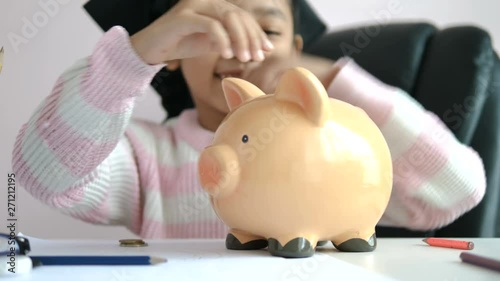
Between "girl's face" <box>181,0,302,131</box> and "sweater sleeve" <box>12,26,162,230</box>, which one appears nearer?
"sweater sleeve" <box>12,26,162,230</box>

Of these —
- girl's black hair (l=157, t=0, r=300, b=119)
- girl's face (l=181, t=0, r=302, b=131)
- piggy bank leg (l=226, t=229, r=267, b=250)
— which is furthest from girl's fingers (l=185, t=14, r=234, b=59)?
girl's black hair (l=157, t=0, r=300, b=119)

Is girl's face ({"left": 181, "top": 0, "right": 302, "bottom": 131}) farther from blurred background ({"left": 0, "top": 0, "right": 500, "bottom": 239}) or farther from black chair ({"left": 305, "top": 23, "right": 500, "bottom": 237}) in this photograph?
blurred background ({"left": 0, "top": 0, "right": 500, "bottom": 239})

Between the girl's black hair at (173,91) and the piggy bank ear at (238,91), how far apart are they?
37 cm

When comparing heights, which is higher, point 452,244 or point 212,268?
point 212,268

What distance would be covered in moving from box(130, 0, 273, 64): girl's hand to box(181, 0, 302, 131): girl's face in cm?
21

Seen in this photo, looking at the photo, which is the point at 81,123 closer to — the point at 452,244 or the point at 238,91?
the point at 238,91

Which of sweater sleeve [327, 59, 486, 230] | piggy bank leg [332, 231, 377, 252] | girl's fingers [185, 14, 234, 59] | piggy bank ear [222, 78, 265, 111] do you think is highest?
girl's fingers [185, 14, 234, 59]

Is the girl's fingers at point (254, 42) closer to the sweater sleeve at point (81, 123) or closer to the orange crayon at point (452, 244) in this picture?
the sweater sleeve at point (81, 123)

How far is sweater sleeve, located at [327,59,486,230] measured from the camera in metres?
0.60

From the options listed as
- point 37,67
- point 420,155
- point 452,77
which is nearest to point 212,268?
point 420,155

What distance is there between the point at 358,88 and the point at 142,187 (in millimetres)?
309

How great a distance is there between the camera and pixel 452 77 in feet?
2.34

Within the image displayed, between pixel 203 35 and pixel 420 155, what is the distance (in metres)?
0.30

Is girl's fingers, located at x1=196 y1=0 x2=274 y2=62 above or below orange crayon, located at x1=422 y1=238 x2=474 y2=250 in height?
above
